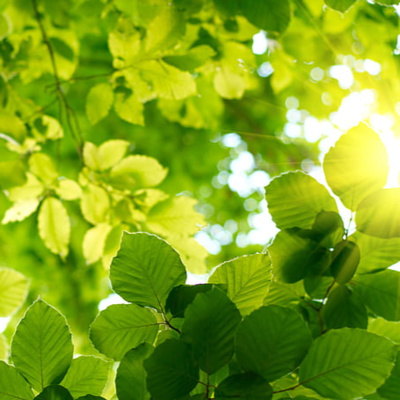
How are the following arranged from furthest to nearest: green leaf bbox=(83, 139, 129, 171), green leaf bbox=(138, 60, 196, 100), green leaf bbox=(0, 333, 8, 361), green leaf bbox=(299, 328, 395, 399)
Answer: green leaf bbox=(83, 139, 129, 171)
green leaf bbox=(138, 60, 196, 100)
green leaf bbox=(0, 333, 8, 361)
green leaf bbox=(299, 328, 395, 399)

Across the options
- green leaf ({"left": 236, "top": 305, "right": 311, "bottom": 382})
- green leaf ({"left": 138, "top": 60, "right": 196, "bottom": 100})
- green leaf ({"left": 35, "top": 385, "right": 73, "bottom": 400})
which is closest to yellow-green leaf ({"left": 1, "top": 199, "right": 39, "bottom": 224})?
green leaf ({"left": 138, "top": 60, "right": 196, "bottom": 100})

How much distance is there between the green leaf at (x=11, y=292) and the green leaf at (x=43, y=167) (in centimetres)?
54

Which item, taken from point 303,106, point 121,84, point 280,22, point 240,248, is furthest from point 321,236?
point 240,248

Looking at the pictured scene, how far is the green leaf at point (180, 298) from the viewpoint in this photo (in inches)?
19.3

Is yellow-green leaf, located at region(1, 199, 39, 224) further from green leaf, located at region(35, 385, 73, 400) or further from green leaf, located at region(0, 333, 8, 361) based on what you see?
green leaf, located at region(35, 385, 73, 400)

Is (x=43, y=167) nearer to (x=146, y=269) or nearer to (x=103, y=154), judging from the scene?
(x=103, y=154)

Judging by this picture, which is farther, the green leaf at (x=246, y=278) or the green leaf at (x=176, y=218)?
the green leaf at (x=176, y=218)

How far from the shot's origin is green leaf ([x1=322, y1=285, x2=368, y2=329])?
0.55 m

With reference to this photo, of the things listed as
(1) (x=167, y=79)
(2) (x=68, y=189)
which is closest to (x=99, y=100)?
(1) (x=167, y=79)

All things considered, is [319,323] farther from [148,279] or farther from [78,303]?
[78,303]

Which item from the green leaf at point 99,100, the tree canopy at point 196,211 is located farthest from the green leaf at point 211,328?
the green leaf at point 99,100

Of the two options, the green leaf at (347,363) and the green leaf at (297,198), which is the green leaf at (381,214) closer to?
the green leaf at (297,198)

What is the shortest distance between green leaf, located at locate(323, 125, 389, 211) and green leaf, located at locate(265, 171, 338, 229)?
0.02 metres

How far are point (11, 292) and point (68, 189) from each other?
0.58m
